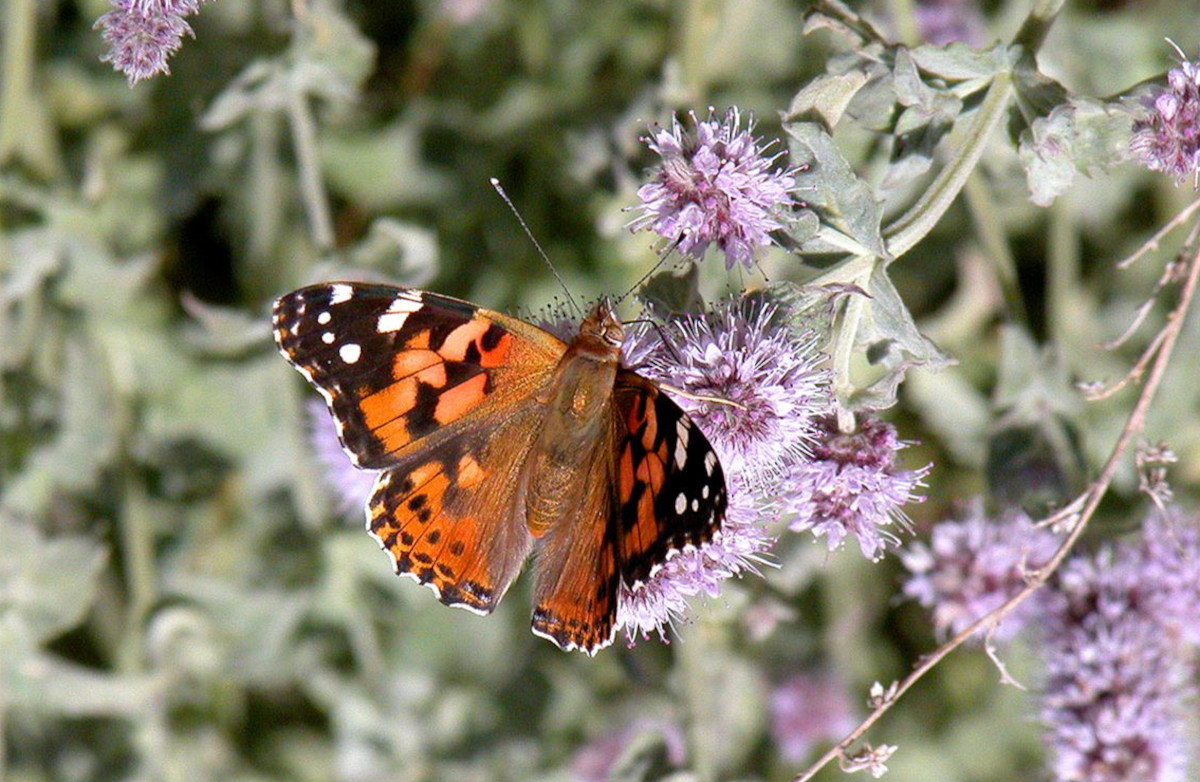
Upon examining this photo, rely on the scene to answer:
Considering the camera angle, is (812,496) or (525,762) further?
(525,762)

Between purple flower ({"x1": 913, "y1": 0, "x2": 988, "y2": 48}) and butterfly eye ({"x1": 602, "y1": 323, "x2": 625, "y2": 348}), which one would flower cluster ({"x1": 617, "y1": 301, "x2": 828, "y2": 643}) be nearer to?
butterfly eye ({"x1": 602, "y1": 323, "x2": 625, "y2": 348})

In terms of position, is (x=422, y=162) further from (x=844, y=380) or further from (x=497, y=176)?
(x=844, y=380)

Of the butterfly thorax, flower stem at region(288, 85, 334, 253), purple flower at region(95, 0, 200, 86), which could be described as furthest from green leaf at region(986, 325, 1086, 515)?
purple flower at region(95, 0, 200, 86)

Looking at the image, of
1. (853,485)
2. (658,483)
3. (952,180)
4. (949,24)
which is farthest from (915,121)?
(949,24)

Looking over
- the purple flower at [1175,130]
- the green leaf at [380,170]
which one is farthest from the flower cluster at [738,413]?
the green leaf at [380,170]

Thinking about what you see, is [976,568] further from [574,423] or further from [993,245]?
[574,423]

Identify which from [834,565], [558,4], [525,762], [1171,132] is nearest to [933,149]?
[1171,132]
